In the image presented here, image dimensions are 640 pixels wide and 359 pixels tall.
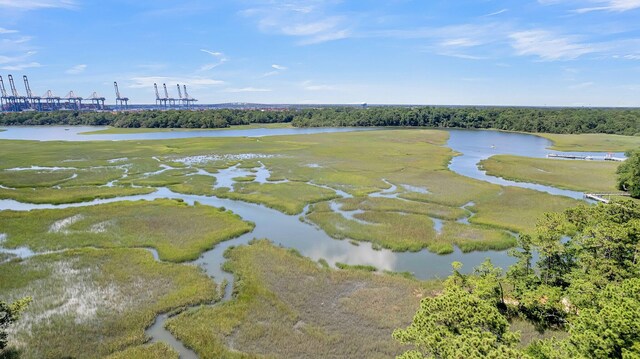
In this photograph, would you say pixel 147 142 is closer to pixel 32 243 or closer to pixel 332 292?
pixel 32 243

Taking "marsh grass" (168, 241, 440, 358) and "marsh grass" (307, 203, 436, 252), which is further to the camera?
"marsh grass" (307, 203, 436, 252)

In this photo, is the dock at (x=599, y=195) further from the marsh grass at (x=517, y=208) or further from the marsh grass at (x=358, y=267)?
Result: the marsh grass at (x=358, y=267)

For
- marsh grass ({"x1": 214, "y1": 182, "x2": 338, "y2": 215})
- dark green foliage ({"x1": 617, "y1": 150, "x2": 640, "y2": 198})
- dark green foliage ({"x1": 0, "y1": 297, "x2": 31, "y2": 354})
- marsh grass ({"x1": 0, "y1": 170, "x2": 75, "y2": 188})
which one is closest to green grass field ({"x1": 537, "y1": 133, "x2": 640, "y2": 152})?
dark green foliage ({"x1": 617, "y1": 150, "x2": 640, "y2": 198})

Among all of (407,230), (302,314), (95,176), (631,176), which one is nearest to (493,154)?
(631,176)

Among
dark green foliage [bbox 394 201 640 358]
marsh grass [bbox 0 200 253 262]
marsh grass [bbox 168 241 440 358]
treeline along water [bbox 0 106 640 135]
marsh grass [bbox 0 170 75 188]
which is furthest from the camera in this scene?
treeline along water [bbox 0 106 640 135]

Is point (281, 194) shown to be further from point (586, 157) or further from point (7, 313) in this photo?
point (586, 157)

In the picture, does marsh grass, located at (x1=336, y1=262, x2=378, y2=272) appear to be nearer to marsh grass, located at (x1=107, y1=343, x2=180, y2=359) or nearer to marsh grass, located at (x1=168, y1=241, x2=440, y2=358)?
marsh grass, located at (x1=168, y1=241, x2=440, y2=358)
